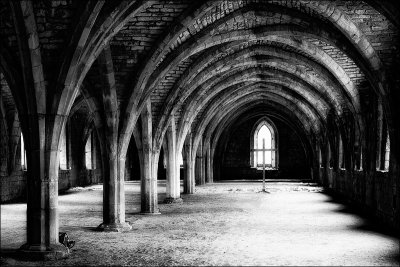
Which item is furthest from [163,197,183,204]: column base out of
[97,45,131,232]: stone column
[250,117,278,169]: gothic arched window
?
[250,117,278,169]: gothic arched window

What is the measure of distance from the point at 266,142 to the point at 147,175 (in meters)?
20.9

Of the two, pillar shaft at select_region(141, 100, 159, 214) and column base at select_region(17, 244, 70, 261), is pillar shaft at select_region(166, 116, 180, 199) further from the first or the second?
column base at select_region(17, 244, 70, 261)

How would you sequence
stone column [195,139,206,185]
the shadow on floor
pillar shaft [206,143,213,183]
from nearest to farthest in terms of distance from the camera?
the shadow on floor → stone column [195,139,206,185] → pillar shaft [206,143,213,183]

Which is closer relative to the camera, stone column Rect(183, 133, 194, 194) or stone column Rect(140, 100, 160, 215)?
stone column Rect(140, 100, 160, 215)

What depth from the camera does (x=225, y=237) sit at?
939 cm

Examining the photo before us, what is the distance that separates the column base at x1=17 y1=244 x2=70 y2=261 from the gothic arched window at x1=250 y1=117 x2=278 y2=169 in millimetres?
26445

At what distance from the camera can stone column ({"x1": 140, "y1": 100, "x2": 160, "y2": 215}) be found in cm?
1338

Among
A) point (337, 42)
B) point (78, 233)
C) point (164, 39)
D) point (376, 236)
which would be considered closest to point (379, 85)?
point (337, 42)

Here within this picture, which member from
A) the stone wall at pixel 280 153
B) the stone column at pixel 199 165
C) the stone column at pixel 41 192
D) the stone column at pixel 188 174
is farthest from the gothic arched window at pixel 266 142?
the stone column at pixel 41 192

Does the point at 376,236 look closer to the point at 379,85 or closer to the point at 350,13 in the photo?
the point at 379,85

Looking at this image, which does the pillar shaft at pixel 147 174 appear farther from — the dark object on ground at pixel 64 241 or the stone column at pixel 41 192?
the stone column at pixel 41 192

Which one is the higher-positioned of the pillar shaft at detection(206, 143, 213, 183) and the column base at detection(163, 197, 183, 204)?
the pillar shaft at detection(206, 143, 213, 183)

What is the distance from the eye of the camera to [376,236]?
956 centimetres

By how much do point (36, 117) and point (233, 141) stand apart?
26.9 meters
